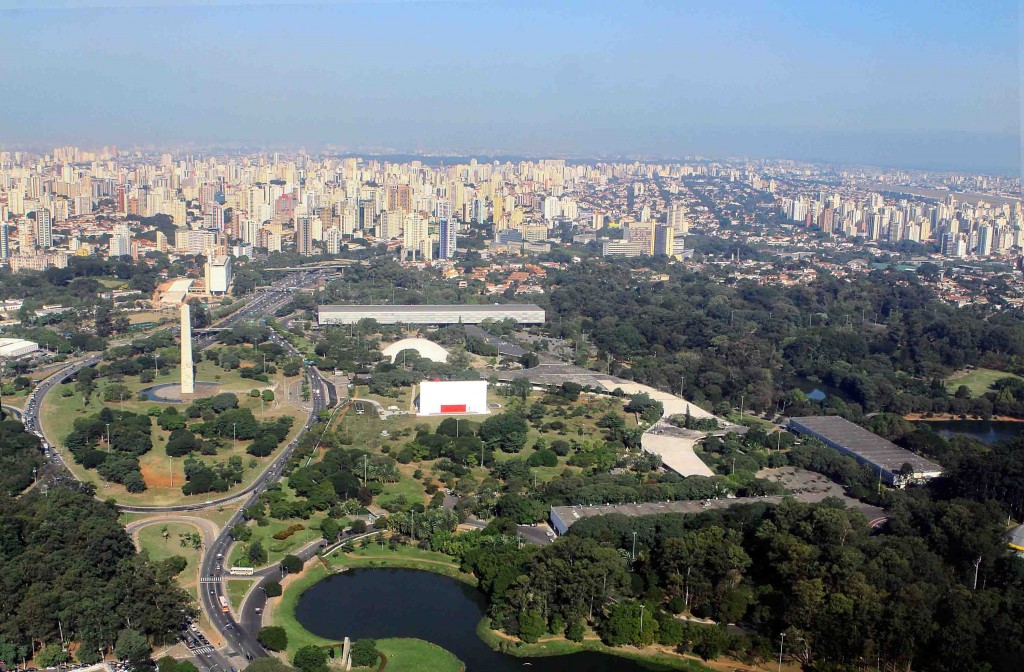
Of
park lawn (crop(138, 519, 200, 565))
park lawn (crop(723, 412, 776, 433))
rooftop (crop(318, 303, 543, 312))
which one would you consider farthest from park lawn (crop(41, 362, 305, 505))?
park lawn (crop(723, 412, 776, 433))

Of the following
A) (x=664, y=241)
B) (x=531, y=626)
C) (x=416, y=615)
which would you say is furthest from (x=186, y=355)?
(x=664, y=241)

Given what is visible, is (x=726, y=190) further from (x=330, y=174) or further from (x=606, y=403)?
(x=606, y=403)

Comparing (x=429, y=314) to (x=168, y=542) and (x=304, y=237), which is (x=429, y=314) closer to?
(x=304, y=237)

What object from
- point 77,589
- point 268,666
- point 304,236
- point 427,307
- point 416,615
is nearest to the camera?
point 268,666

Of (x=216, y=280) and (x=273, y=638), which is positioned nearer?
(x=273, y=638)

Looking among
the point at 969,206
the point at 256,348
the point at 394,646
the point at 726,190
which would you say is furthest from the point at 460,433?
the point at 726,190

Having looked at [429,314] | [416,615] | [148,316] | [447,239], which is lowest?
[416,615]
